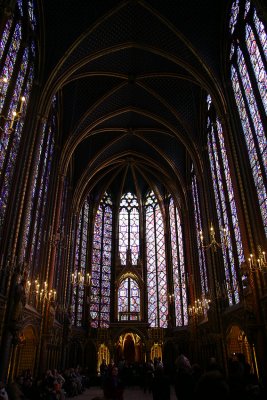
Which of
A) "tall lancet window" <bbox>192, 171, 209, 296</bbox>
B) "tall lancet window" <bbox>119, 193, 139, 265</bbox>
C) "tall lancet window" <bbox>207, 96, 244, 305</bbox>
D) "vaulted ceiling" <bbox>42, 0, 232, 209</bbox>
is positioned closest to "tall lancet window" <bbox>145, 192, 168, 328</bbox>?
"tall lancet window" <bbox>119, 193, 139, 265</bbox>

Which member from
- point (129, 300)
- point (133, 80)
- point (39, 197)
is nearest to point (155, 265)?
point (129, 300)

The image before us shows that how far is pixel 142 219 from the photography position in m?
31.4

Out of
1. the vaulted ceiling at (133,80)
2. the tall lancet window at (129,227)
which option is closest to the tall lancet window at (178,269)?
the vaulted ceiling at (133,80)

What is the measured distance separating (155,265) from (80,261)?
6.79m

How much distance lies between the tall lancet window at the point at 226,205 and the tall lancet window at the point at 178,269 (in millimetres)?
8893

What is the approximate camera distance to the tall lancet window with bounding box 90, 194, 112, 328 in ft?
87.2

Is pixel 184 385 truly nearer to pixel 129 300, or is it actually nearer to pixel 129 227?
pixel 129 300

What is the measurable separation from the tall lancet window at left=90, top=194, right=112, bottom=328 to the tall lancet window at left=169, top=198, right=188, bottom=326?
5860 millimetres

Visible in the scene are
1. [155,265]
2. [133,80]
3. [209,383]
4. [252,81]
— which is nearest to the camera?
[209,383]

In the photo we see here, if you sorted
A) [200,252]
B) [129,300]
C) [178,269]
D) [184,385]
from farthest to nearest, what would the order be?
[129,300] < [178,269] < [200,252] < [184,385]

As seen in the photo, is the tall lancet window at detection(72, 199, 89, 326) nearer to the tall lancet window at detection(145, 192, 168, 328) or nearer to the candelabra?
the tall lancet window at detection(145, 192, 168, 328)

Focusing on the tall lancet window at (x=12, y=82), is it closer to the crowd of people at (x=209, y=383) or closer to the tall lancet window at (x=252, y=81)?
the crowd of people at (x=209, y=383)

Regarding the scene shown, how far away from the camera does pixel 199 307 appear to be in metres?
20.9

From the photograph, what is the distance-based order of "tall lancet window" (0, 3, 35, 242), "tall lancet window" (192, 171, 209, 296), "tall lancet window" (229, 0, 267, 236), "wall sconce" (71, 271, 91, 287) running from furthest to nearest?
"tall lancet window" (192, 171, 209, 296) < "wall sconce" (71, 271, 91, 287) < "tall lancet window" (229, 0, 267, 236) < "tall lancet window" (0, 3, 35, 242)
